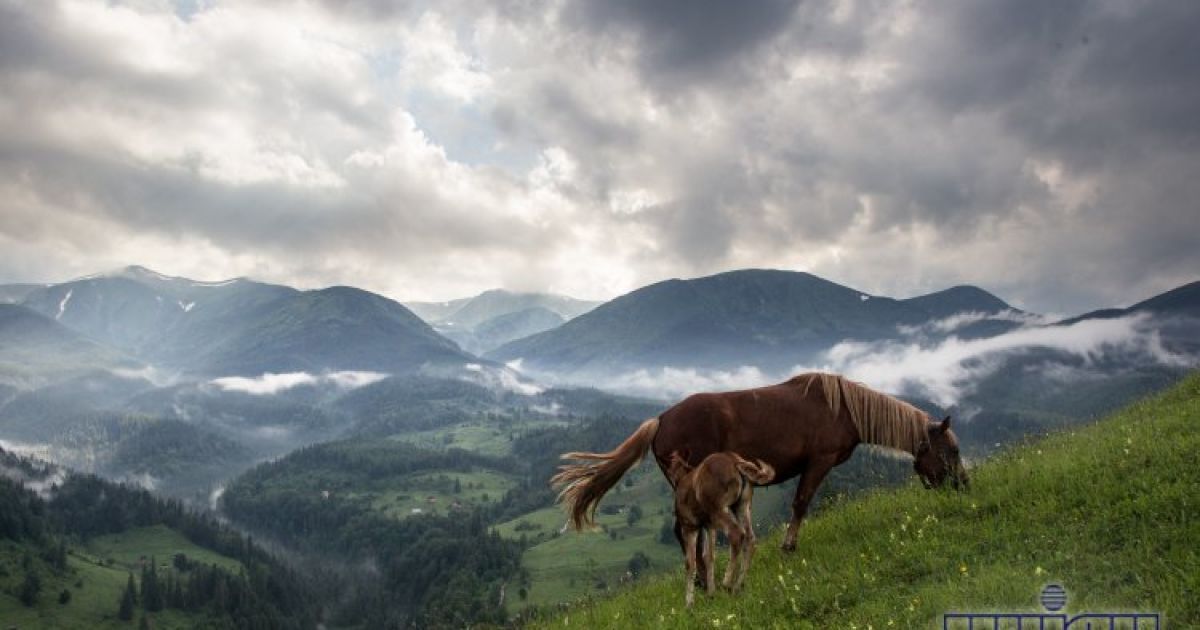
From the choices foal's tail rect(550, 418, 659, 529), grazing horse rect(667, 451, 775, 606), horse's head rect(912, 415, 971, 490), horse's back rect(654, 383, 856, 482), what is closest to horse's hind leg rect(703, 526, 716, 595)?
grazing horse rect(667, 451, 775, 606)

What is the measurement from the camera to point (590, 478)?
13.6 meters

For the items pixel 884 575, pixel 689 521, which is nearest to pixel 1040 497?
pixel 884 575

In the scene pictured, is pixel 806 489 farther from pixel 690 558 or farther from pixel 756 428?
pixel 690 558

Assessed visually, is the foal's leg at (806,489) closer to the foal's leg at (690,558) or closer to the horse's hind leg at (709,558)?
the horse's hind leg at (709,558)

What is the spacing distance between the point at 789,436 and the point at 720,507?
9.45ft

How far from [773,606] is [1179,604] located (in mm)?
4920

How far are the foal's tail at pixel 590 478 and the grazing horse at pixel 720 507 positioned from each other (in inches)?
74.7

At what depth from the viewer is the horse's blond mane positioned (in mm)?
13688

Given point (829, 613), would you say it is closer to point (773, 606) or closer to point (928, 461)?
point (773, 606)

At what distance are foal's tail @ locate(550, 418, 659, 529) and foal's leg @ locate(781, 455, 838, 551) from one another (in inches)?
123

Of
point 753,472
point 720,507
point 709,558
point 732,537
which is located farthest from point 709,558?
point 753,472

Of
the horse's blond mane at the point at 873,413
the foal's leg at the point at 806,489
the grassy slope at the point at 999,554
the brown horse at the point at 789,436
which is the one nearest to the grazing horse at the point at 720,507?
Result: the grassy slope at the point at 999,554

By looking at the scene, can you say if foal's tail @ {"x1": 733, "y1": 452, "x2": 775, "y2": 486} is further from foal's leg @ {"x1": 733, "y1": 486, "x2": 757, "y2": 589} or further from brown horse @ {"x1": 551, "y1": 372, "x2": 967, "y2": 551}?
brown horse @ {"x1": 551, "y1": 372, "x2": 967, "y2": 551}

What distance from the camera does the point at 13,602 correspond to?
190750 millimetres
